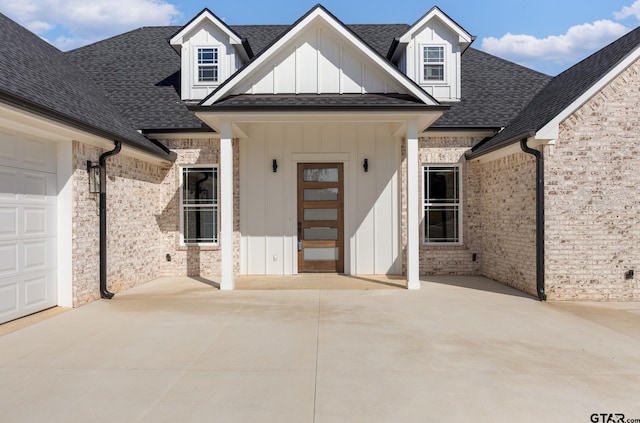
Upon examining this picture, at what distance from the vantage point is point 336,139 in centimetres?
1141

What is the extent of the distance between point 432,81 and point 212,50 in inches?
241

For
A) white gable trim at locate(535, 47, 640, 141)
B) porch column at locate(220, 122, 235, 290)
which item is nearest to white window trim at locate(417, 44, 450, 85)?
white gable trim at locate(535, 47, 640, 141)

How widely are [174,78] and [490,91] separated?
911 centimetres

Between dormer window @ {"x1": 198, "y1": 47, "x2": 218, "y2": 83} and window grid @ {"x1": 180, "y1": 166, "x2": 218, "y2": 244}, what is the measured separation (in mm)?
2779

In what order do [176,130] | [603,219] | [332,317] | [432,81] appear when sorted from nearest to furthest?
1. [332,317]
2. [603,219]
3. [176,130]
4. [432,81]

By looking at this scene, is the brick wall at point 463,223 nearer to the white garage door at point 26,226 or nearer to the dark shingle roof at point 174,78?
the dark shingle roof at point 174,78

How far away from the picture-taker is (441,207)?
11.5 meters

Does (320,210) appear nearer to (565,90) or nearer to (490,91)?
(490,91)

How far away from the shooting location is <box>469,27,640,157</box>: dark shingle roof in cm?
830

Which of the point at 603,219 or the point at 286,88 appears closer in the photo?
the point at 603,219

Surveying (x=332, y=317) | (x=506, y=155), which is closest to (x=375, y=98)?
(x=506, y=155)

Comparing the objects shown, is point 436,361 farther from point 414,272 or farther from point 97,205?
point 97,205

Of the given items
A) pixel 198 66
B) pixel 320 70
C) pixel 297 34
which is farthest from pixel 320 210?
pixel 198 66

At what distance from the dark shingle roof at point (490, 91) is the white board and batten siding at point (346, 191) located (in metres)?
1.76
